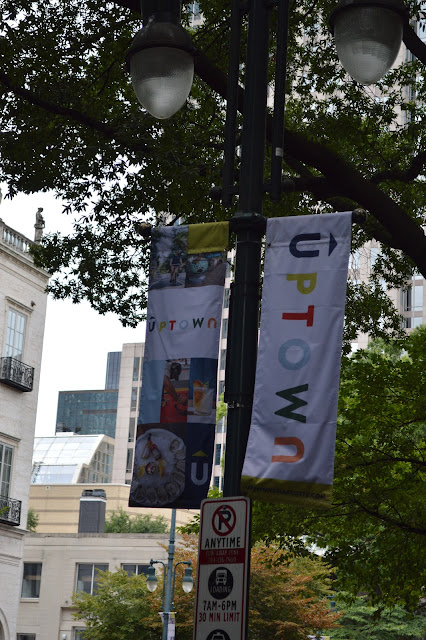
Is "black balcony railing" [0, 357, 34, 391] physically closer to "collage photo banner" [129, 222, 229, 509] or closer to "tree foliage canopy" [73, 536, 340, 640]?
"tree foliage canopy" [73, 536, 340, 640]

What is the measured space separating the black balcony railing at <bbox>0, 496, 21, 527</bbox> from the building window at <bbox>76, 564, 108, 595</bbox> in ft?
101

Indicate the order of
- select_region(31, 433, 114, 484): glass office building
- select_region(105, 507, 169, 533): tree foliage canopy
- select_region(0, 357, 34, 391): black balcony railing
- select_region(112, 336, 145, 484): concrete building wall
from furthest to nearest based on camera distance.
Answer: select_region(112, 336, 145, 484): concrete building wall < select_region(31, 433, 114, 484): glass office building < select_region(105, 507, 169, 533): tree foliage canopy < select_region(0, 357, 34, 391): black balcony railing

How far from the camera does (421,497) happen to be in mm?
17594

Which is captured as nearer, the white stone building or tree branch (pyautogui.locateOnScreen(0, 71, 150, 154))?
tree branch (pyautogui.locateOnScreen(0, 71, 150, 154))

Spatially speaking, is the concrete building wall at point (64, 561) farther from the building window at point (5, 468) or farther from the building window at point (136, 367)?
the building window at point (136, 367)

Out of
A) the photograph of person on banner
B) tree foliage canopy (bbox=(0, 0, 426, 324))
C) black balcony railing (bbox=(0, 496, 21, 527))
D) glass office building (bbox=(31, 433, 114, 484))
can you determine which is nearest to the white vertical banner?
the photograph of person on banner

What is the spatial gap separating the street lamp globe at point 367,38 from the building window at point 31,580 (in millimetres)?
64771

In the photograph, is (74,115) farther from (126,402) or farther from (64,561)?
(126,402)

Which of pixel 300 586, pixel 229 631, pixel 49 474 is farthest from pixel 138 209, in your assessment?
pixel 49 474

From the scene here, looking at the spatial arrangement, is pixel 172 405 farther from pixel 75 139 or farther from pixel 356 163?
pixel 356 163

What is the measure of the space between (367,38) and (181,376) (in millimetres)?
2790

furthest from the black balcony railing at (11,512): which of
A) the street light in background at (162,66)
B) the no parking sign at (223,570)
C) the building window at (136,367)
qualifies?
the building window at (136,367)

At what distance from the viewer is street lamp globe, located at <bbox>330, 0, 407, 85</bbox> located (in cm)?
720

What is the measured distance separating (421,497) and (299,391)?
39.5ft
